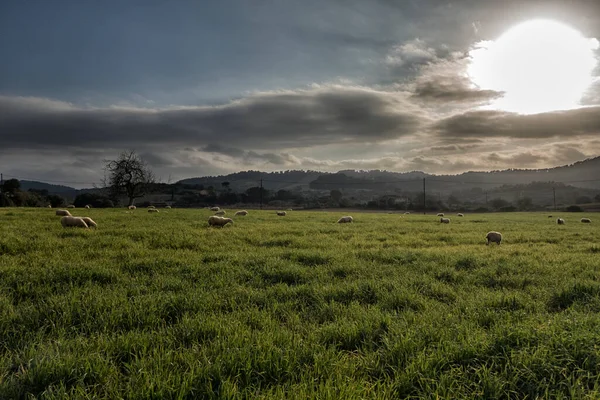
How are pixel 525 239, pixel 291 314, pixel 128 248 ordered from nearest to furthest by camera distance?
pixel 291 314 < pixel 128 248 < pixel 525 239

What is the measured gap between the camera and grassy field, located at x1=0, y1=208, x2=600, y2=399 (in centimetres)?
310

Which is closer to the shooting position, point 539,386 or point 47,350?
point 539,386

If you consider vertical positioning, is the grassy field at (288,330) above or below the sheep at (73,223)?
below

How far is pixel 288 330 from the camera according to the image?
4.29m

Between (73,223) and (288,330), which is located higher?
(73,223)

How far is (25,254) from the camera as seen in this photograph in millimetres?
8633

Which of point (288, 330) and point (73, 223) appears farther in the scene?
point (73, 223)

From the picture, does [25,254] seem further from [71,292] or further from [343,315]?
[343,315]

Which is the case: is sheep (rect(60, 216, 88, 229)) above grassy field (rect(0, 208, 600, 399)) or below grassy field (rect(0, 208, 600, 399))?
above

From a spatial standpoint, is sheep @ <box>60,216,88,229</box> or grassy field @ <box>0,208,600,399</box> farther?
sheep @ <box>60,216,88,229</box>

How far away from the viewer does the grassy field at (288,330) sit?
122 inches

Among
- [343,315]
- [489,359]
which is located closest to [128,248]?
[343,315]

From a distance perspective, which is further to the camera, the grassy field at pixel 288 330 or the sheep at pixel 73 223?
the sheep at pixel 73 223

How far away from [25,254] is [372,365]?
30.5ft
